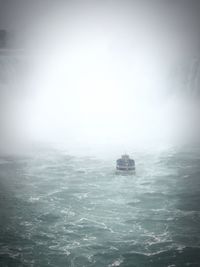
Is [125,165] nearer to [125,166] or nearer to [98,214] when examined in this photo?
[125,166]

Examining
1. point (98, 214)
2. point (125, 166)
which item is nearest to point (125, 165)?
point (125, 166)

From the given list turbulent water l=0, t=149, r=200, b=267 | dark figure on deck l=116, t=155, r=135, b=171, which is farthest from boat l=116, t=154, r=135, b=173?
turbulent water l=0, t=149, r=200, b=267

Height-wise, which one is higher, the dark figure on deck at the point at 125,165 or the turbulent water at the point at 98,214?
the dark figure on deck at the point at 125,165

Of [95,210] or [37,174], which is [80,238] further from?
[37,174]

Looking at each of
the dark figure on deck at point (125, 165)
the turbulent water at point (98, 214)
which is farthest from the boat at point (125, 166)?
the turbulent water at point (98, 214)

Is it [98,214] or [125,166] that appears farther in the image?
[125,166]

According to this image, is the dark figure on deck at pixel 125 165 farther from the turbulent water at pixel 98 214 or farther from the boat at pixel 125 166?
the turbulent water at pixel 98 214

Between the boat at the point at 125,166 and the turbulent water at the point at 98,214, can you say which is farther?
the boat at the point at 125,166

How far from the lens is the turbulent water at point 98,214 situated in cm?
3337

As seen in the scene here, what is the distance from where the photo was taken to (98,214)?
4266cm

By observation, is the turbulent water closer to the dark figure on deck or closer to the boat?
the boat

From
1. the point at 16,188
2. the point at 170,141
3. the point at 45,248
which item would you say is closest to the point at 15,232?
the point at 45,248

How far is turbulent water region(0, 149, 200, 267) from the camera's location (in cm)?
3337

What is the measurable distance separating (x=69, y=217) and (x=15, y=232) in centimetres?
608
